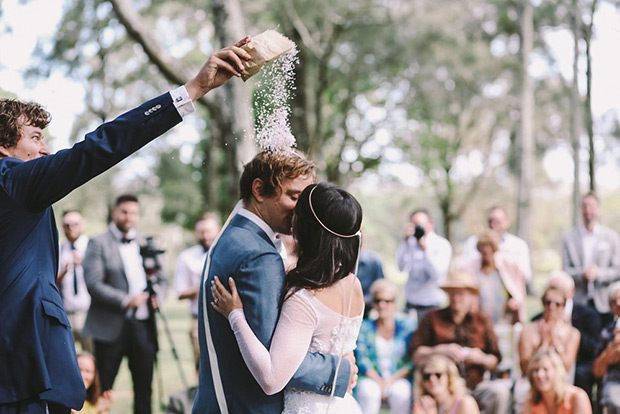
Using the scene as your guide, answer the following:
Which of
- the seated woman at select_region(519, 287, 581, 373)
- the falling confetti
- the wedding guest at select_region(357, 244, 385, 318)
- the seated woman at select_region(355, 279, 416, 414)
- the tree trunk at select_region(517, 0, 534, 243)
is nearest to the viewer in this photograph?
the falling confetti

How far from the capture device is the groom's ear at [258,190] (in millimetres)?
2770

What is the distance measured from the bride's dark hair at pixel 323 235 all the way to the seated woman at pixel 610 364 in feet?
13.3

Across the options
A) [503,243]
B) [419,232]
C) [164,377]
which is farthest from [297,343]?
[164,377]

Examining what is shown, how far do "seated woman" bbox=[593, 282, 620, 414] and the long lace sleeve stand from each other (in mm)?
4149

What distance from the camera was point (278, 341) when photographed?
2.59 meters

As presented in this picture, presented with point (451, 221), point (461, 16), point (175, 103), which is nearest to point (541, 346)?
point (175, 103)

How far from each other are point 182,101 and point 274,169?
1.50ft

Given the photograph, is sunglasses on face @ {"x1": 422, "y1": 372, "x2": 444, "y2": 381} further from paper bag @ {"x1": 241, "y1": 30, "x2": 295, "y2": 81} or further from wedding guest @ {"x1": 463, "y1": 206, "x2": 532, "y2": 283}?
paper bag @ {"x1": 241, "y1": 30, "x2": 295, "y2": 81}

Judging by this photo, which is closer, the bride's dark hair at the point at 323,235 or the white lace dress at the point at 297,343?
the white lace dress at the point at 297,343

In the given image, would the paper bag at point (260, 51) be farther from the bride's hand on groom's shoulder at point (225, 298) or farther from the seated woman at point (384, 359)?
the seated woman at point (384, 359)

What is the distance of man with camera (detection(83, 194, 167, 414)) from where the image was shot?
645 cm

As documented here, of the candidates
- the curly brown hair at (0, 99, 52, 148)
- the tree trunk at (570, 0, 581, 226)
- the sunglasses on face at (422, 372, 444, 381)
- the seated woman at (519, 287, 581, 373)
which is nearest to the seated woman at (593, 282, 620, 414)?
the seated woman at (519, 287, 581, 373)

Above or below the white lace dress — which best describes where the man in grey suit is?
below

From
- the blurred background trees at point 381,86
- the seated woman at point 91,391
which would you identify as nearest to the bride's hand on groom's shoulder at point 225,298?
the seated woman at point 91,391
